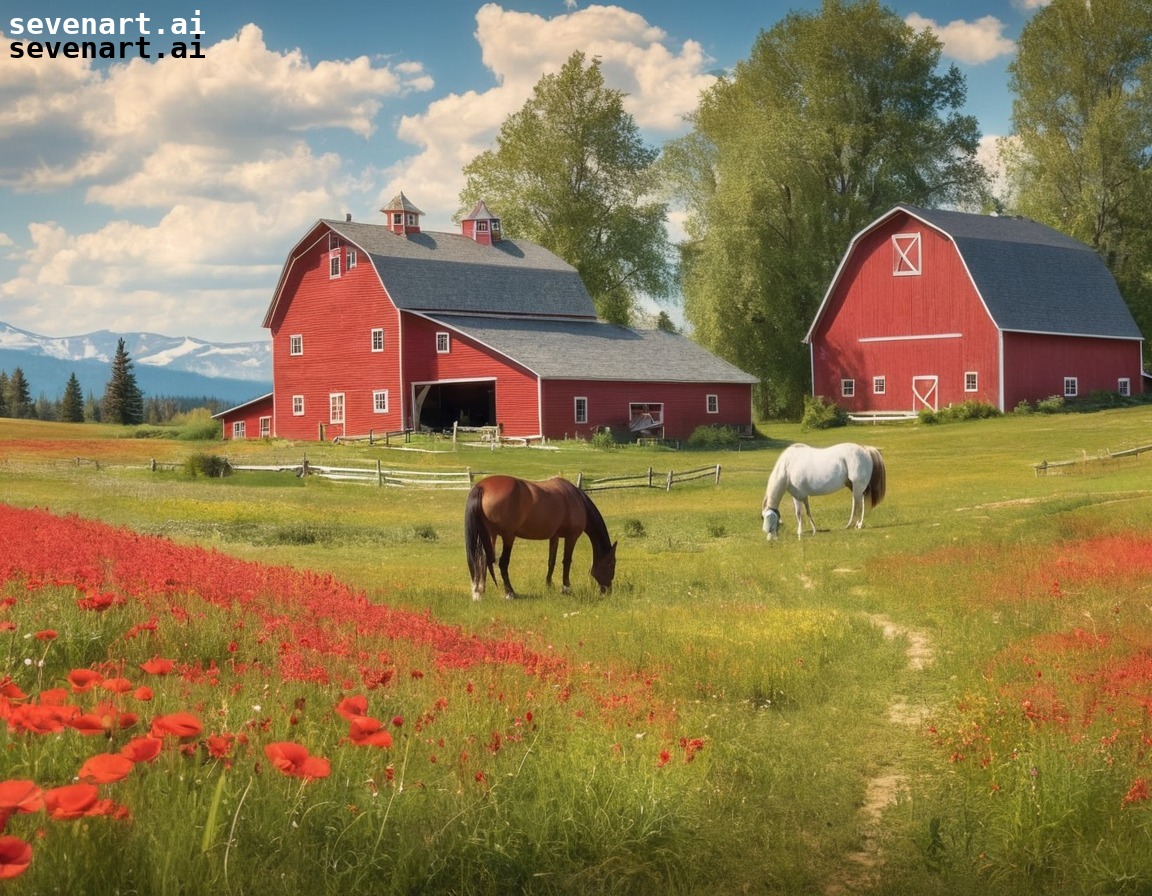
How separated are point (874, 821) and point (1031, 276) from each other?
191 ft

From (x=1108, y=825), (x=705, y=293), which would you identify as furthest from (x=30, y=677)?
(x=705, y=293)

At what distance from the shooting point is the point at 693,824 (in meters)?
7.29

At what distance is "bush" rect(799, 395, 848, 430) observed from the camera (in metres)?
62.3

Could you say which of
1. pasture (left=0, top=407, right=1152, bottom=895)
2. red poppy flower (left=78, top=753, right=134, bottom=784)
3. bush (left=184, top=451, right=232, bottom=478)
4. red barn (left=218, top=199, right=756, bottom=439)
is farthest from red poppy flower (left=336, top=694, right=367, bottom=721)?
red barn (left=218, top=199, right=756, bottom=439)

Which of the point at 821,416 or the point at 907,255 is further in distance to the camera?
the point at 821,416

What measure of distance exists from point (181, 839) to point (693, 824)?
3.08 metres

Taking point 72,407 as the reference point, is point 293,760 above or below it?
below

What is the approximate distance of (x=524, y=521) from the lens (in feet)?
55.8

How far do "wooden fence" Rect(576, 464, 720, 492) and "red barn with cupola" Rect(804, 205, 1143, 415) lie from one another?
23.8m

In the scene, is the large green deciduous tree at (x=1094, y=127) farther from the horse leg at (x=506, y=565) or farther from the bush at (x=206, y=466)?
the horse leg at (x=506, y=565)

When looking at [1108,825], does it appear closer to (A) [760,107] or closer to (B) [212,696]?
(B) [212,696]

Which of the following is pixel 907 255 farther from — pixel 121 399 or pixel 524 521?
pixel 121 399

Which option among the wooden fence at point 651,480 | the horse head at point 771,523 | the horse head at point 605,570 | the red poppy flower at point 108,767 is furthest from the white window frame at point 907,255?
the red poppy flower at point 108,767

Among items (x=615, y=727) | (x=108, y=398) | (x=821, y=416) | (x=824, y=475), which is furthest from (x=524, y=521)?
(x=108, y=398)
